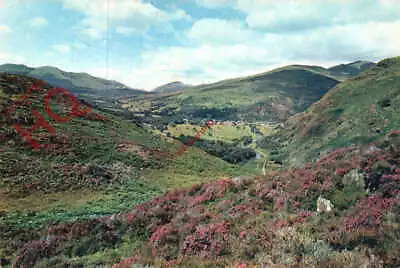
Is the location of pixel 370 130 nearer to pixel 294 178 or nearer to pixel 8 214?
pixel 294 178

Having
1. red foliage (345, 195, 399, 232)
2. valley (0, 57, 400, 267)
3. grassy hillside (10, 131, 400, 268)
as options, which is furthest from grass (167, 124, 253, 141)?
red foliage (345, 195, 399, 232)

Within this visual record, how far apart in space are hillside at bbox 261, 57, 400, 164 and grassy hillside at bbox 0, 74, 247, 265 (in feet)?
81.7

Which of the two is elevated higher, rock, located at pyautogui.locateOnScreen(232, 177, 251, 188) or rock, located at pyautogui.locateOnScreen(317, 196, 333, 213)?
rock, located at pyautogui.locateOnScreen(317, 196, 333, 213)

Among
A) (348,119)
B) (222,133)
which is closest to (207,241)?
(348,119)

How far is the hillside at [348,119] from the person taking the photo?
47188mm

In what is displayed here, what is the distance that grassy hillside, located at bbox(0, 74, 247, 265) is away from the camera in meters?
16.8

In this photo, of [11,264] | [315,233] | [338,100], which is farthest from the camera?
[338,100]

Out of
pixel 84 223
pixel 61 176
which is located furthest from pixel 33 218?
pixel 61 176

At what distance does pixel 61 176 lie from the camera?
23531mm

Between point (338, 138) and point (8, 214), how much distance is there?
181 ft

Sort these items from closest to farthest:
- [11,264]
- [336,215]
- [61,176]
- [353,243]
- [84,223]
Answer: [353,243] → [336,215] → [11,264] → [84,223] → [61,176]

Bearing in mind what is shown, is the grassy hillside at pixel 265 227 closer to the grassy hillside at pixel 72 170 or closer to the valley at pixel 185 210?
the valley at pixel 185 210

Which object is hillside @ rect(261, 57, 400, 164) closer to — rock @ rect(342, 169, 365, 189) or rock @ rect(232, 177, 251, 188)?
rock @ rect(232, 177, 251, 188)

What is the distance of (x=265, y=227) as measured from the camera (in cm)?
845
